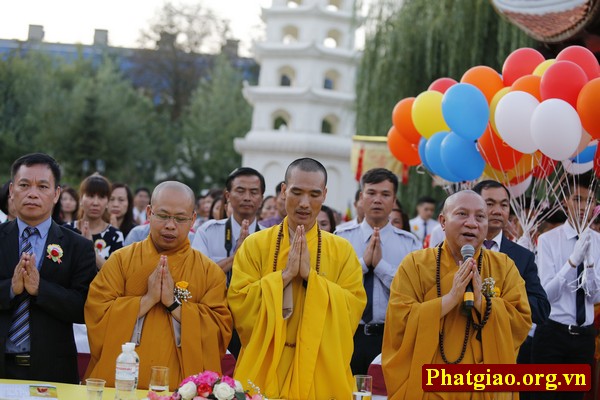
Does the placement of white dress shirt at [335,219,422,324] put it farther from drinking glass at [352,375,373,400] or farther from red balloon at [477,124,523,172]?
red balloon at [477,124,523,172]

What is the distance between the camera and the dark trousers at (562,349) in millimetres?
7473

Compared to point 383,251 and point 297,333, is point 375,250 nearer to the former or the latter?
point 383,251

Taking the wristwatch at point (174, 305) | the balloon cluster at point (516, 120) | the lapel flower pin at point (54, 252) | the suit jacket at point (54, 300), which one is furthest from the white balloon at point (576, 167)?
the lapel flower pin at point (54, 252)

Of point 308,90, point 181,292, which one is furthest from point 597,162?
point 308,90

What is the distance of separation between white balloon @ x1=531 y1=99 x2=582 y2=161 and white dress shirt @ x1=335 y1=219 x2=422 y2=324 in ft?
5.93

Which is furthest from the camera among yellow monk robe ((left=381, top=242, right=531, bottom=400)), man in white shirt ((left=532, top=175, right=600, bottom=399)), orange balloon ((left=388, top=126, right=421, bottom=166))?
orange balloon ((left=388, top=126, right=421, bottom=166))

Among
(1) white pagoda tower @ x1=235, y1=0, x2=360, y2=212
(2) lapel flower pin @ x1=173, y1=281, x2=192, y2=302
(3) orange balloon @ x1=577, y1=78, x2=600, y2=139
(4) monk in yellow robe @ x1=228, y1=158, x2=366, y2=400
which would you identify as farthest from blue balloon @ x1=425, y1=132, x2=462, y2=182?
(1) white pagoda tower @ x1=235, y1=0, x2=360, y2=212

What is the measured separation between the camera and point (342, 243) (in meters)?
5.80

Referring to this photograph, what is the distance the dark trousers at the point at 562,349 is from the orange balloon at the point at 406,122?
12.3 ft

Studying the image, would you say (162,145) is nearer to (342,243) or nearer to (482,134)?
(482,134)

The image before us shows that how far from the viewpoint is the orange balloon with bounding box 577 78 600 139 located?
26.7 ft

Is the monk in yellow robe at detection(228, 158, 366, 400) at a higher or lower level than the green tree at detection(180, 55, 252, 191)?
lower

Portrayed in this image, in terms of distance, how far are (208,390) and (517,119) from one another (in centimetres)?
517

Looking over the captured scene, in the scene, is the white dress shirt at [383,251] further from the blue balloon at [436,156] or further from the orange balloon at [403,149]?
the orange balloon at [403,149]
